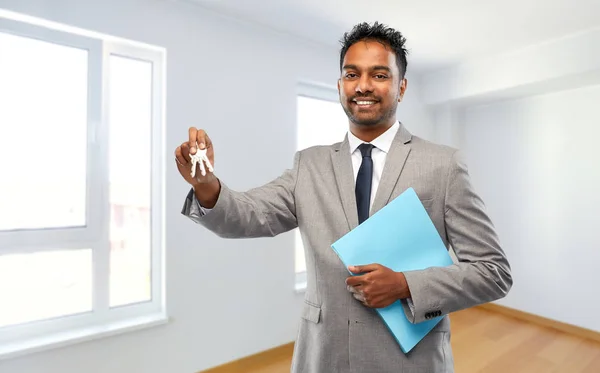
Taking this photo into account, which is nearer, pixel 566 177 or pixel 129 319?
pixel 129 319

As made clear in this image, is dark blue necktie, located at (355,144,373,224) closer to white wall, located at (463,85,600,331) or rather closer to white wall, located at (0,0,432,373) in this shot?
white wall, located at (0,0,432,373)

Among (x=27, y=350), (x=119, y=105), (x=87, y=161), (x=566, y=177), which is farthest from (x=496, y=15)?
(x=27, y=350)

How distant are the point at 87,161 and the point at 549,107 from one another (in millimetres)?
3892

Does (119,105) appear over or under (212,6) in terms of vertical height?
under

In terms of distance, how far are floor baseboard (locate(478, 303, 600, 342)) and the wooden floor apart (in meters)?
0.06

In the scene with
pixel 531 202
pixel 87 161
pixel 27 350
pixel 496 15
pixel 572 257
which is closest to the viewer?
pixel 27 350

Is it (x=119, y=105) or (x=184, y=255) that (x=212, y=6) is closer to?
(x=119, y=105)

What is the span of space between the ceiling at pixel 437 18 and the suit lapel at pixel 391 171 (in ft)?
5.79

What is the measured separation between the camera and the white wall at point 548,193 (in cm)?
333

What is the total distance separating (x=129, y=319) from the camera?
2312 mm

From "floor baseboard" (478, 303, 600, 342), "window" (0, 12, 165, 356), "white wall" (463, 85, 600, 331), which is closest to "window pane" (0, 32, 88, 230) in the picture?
"window" (0, 12, 165, 356)

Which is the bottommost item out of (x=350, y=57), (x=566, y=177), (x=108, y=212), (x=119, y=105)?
(x=108, y=212)

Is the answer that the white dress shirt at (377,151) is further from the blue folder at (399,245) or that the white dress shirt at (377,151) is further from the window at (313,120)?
the window at (313,120)

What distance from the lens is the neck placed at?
3.40 feet
